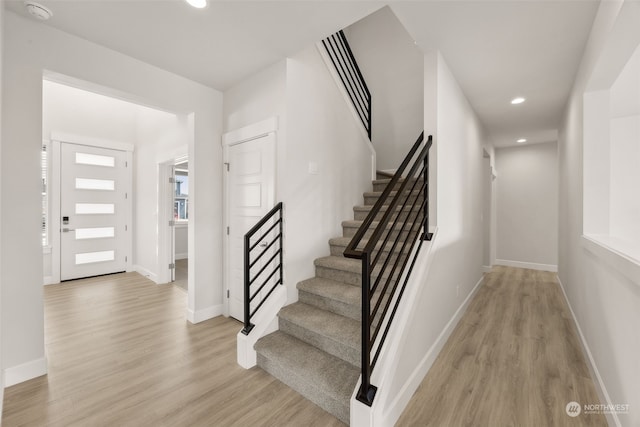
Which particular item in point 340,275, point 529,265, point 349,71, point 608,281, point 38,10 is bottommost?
point 529,265

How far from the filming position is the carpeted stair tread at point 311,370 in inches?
65.1

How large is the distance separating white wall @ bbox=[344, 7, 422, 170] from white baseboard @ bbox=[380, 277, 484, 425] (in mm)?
2631

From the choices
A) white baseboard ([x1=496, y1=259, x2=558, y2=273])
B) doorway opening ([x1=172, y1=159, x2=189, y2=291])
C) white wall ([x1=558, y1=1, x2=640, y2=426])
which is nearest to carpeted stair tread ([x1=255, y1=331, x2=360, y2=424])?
white wall ([x1=558, y1=1, x2=640, y2=426])

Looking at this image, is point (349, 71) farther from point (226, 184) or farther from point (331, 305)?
point (331, 305)

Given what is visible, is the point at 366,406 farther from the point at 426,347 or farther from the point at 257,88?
the point at 257,88

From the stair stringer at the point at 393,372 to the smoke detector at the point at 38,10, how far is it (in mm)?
3210

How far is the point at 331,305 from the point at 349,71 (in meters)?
2.99

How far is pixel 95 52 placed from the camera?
91.1 inches

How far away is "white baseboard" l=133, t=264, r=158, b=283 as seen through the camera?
4526 millimetres

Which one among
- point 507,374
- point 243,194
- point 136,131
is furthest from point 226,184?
point 136,131

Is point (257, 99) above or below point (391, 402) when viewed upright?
above

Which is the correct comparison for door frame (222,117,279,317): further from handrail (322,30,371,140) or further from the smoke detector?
the smoke detector

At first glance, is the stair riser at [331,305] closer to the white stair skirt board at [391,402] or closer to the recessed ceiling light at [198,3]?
the white stair skirt board at [391,402]

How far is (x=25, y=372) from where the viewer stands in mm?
1968
